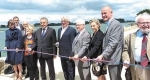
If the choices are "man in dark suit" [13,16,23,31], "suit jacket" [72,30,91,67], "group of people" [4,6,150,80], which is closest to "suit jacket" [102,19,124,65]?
"group of people" [4,6,150,80]

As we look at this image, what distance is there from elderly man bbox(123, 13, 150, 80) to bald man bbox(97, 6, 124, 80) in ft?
1.52

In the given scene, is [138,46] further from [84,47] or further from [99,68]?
[84,47]

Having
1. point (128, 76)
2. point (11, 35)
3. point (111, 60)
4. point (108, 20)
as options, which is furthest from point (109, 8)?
point (11, 35)

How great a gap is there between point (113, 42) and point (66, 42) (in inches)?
77.3

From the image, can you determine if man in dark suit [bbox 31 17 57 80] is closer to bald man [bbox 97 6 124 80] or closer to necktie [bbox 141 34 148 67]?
bald man [bbox 97 6 124 80]

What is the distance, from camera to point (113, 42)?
4.34 metres

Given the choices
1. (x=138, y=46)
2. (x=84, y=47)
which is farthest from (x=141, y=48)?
(x=84, y=47)

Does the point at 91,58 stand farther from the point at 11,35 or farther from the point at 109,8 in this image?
the point at 11,35

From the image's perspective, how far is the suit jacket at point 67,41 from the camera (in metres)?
6.08

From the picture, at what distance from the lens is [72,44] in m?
5.85

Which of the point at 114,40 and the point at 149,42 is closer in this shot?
the point at 149,42

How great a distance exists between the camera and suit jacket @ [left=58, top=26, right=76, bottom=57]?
608cm

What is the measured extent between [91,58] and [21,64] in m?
2.57

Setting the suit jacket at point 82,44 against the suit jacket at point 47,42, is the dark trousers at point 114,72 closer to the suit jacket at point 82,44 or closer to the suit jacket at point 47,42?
the suit jacket at point 82,44
